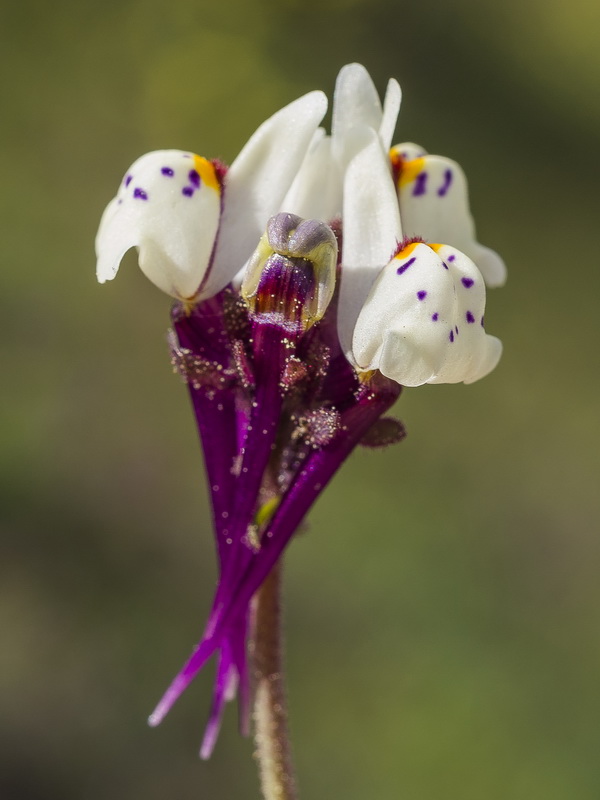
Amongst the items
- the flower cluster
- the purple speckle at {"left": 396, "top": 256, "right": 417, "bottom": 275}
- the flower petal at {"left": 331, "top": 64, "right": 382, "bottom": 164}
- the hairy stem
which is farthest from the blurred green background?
the purple speckle at {"left": 396, "top": 256, "right": 417, "bottom": 275}

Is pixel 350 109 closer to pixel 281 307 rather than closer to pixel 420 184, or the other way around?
pixel 420 184

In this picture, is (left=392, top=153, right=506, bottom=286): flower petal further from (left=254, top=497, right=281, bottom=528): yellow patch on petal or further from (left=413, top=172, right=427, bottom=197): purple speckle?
(left=254, top=497, right=281, bottom=528): yellow patch on petal

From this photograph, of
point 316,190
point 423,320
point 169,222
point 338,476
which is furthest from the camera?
point 338,476

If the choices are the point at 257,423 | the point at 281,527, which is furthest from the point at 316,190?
the point at 281,527

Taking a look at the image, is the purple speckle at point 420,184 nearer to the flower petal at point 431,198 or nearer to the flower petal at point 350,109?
the flower petal at point 431,198

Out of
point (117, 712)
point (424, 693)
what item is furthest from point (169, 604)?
point (424, 693)

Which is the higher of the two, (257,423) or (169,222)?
(169,222)

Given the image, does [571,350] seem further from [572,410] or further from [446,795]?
[446,795]
